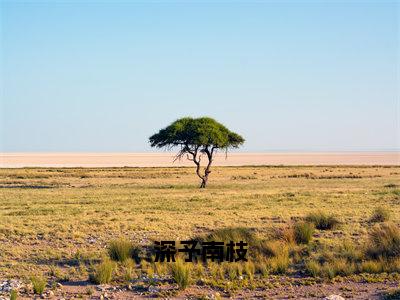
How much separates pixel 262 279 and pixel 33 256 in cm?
678

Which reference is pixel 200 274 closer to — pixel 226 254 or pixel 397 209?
pixel 226 254

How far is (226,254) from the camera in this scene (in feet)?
50.7

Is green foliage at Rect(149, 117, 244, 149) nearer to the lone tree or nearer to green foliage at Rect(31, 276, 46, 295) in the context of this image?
the lone tree

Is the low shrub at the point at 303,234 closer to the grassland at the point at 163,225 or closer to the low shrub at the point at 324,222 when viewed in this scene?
the grassland at the point at 163,225

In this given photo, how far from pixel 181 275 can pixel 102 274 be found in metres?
1.87

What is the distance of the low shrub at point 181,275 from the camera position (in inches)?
500

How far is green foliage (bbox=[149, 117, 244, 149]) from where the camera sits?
53125mm

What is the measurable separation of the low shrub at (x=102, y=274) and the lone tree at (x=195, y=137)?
3858 cm

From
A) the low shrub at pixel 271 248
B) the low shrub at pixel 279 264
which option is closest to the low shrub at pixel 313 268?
the low shrub at pixel 279 264

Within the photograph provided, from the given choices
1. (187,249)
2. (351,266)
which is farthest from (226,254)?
(351,266)

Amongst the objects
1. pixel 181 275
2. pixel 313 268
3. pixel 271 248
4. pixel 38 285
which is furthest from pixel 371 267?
pixel 38 285

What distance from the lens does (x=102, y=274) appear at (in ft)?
43.2

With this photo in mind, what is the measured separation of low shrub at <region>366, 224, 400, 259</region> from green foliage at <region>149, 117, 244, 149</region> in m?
35.9

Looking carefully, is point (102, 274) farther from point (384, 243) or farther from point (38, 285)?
point (384, 243)
